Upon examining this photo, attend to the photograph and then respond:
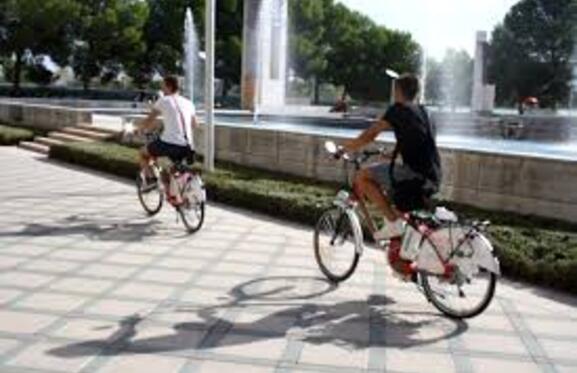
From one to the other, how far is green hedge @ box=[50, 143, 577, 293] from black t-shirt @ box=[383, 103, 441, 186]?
1652 mm

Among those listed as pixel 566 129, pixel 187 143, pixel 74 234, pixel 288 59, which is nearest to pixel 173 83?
pixel 187 143

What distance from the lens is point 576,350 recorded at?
18.9 feet

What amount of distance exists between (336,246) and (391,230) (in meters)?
0.84

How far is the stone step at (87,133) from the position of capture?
1880cm

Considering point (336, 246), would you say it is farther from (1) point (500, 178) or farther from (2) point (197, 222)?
(1) point (500, 178)

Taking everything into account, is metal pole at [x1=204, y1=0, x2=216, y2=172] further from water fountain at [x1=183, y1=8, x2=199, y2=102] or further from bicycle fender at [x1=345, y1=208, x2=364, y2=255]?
water fountain at [x1=183, y1=8, x2=199, y2=102]

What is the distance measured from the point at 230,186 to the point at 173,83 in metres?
2.33

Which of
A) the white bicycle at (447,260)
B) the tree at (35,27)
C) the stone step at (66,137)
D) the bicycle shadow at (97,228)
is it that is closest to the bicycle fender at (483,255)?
the white bicycle at (447,260)

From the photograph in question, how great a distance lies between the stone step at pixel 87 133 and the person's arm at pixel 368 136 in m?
12.6

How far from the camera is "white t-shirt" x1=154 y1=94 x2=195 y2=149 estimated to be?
9.76 m

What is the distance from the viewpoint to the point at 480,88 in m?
44.1

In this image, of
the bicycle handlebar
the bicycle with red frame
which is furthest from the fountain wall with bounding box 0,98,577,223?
the bicycle handlebar

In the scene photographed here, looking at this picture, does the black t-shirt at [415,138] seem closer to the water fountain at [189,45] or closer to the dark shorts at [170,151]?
the dark shorts at [170,151]

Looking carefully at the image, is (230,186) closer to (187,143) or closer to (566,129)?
(187,143)
